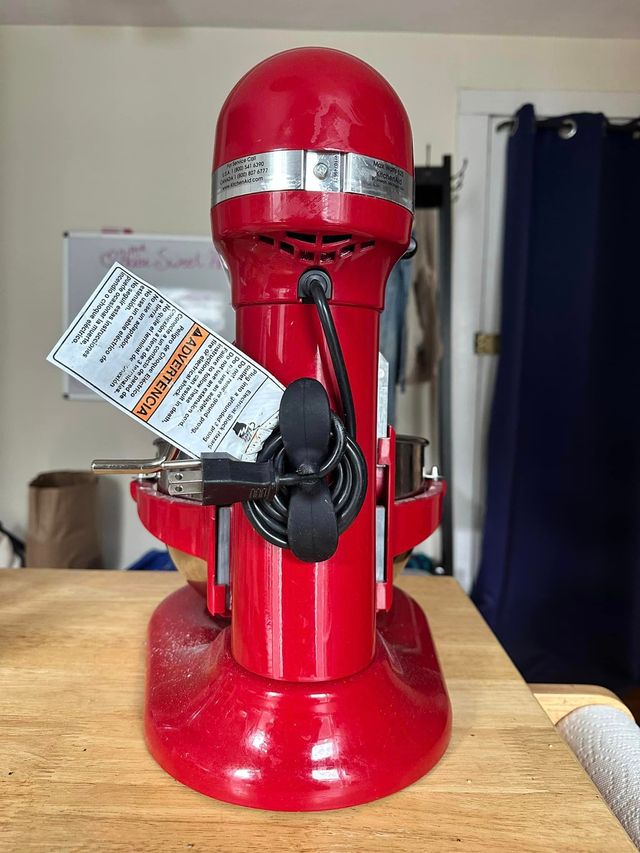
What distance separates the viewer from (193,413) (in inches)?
15.4

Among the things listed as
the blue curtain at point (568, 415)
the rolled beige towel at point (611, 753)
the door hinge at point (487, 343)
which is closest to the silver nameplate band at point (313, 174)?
the rolled beige towel at point (611, 753)

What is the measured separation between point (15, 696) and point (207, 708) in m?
Answer: 0.18

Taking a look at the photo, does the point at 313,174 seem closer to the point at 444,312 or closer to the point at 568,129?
the point at 444,312

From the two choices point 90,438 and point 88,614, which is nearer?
point 88,614

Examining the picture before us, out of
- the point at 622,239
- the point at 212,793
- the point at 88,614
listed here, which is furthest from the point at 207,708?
the point at 622,239

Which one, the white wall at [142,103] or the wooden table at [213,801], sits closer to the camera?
the wooden table at [213,801]

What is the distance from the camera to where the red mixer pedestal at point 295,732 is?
0.36m

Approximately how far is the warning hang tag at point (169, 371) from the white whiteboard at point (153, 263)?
1431 millimetres

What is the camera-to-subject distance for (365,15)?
1651 mm

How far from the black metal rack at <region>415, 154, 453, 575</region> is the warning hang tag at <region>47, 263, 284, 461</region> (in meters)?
1.28

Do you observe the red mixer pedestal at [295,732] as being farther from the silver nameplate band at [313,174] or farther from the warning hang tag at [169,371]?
the silver nameplate band at [313,174]

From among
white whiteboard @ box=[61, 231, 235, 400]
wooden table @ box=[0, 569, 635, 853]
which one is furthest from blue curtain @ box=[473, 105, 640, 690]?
wooden table @ box=[0, 569, 635, 853]

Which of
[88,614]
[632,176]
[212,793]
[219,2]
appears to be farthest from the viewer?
[632,176]

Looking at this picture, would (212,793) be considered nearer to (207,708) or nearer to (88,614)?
(207,708)
